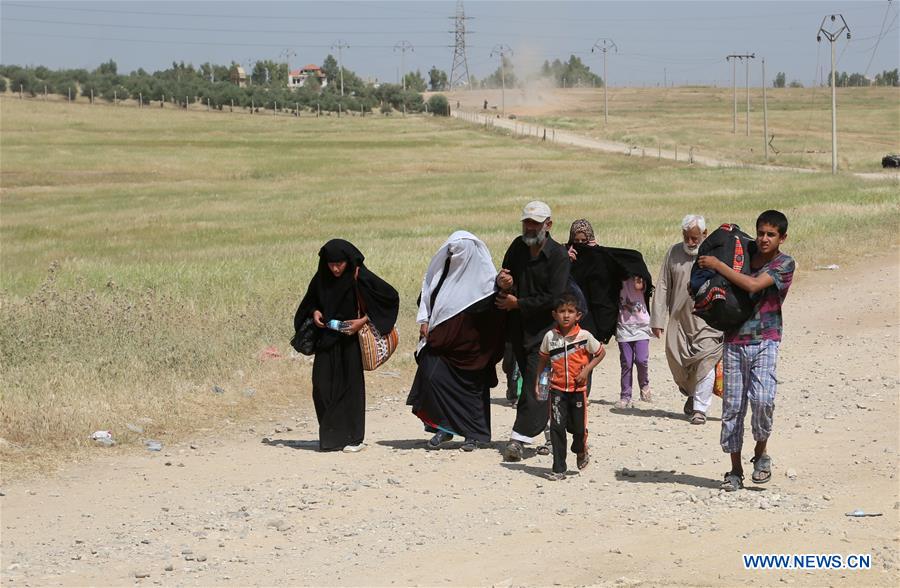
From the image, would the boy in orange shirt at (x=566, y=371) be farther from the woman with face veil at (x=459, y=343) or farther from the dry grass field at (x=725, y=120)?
the dry grass field at (x=725, y=120)

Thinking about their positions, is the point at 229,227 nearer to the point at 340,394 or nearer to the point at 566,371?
the point at 340,394

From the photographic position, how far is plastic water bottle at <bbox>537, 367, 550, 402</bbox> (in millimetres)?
8438

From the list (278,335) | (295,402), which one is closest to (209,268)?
(278,335)

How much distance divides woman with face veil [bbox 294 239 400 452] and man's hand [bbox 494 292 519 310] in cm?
89

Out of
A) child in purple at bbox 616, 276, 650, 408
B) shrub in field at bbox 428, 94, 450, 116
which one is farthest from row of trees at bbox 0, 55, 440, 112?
child in purple at bbox 616, 276, 650, 408

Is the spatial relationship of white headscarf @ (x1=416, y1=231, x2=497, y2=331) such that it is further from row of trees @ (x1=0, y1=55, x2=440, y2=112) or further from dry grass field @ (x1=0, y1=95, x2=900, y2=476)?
row of trees @ (x1=0, y1=55, x2=440, y2=112)

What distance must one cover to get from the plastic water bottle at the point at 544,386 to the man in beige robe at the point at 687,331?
2427 millimetres

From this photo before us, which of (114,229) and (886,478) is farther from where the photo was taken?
(114,229)

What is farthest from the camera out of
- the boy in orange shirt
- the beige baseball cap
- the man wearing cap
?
the man wearing cap

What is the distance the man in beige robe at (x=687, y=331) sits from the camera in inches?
415

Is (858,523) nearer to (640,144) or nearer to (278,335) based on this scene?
(278,335)

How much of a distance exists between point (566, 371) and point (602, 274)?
290cm

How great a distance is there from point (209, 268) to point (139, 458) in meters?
11.9

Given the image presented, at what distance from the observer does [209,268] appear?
21.1 m
